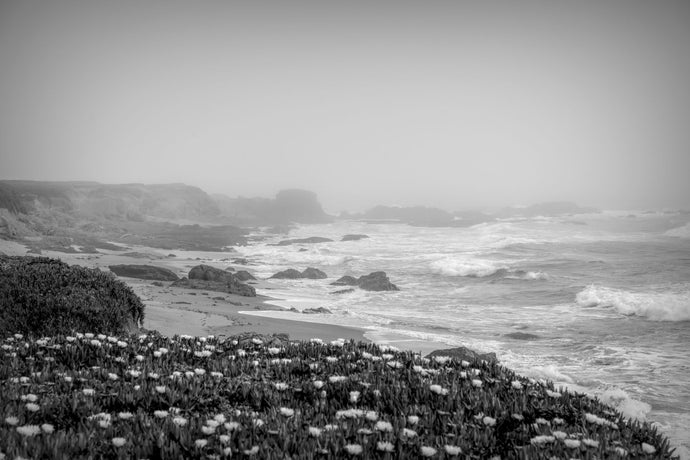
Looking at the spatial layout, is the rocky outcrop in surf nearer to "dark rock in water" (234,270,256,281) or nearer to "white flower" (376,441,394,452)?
"dark rock in water" (234,270,256,281)

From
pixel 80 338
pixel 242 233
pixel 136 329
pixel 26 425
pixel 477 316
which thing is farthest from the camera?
pixel 242 233

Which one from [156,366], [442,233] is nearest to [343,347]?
[156,366]

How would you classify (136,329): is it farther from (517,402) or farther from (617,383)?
(617,383)

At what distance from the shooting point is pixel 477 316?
26.9 metres

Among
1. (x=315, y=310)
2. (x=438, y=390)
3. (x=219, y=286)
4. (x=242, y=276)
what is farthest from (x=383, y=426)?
(x=242, y=276)

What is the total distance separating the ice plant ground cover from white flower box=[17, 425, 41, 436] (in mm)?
11

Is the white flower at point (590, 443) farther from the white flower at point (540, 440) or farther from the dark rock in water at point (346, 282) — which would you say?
the dark rock in water at point (346, 282)

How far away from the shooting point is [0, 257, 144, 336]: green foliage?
10.6 m

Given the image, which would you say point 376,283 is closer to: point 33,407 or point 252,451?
point 33,407

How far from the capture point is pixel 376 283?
1378 inches

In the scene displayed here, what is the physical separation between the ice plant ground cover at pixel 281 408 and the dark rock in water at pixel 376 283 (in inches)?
1066

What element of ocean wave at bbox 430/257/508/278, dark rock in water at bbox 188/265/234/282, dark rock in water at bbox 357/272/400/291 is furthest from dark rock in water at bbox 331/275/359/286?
ocean wave at bbox 430/257/508/278

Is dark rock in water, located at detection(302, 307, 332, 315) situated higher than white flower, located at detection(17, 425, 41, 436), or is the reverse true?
white flower, located at detection(17, 425, 41, 436)

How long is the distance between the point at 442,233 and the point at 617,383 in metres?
74.7
